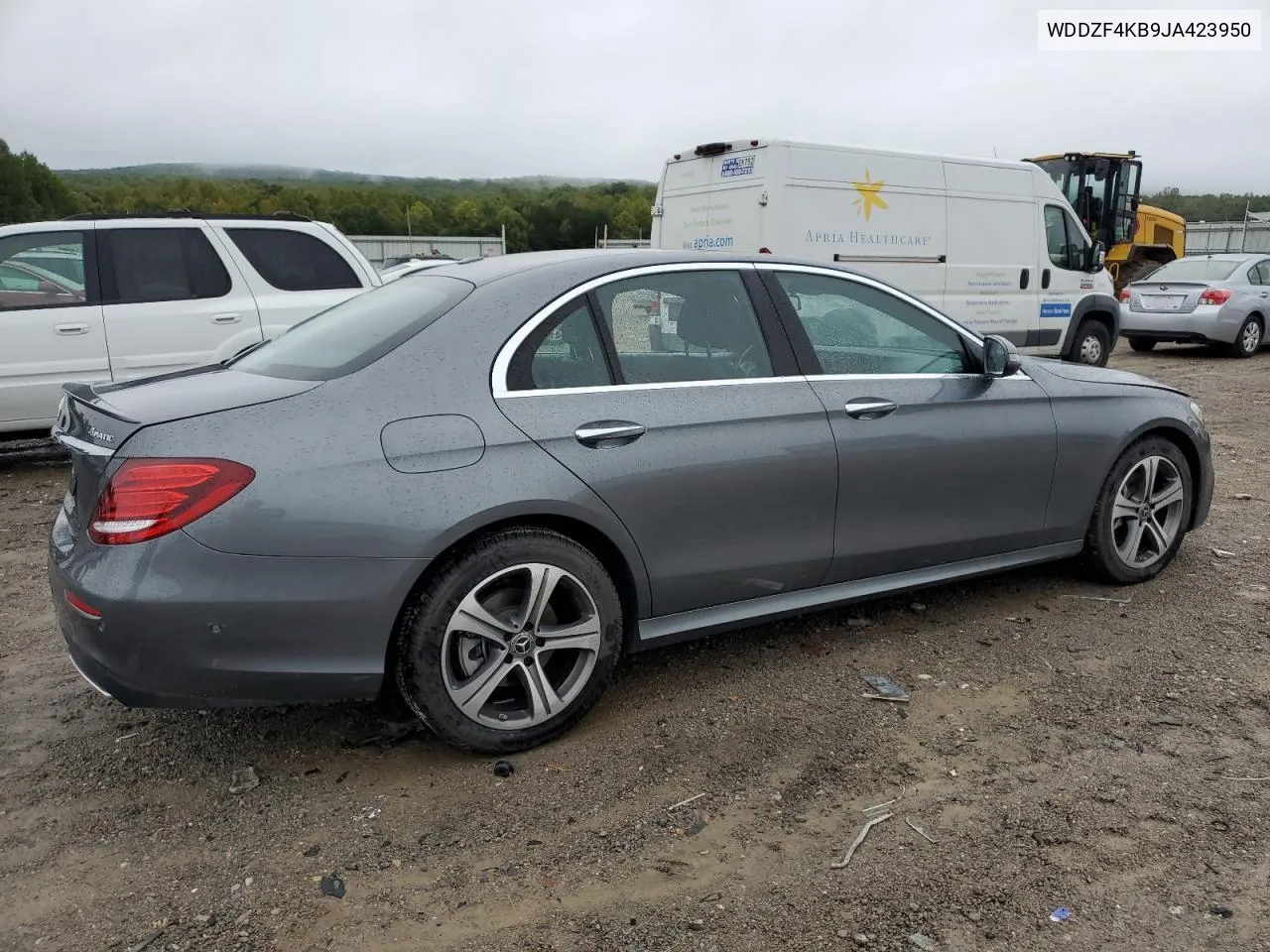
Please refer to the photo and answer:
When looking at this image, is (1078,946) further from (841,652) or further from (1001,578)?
(1001,578)

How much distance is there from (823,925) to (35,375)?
667 centimetres

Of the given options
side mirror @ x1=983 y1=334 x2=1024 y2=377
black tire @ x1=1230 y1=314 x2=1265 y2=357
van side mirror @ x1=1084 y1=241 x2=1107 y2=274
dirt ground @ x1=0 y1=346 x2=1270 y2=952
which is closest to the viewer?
dirt ground @ x1=0 y1=346 x2=1270 y2=952

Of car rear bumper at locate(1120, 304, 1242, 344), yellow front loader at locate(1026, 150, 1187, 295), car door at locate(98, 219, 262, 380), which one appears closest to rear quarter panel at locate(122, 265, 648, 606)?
car door at locate(98, 219, 262, 380)

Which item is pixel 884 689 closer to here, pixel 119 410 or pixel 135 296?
pixel 119 410

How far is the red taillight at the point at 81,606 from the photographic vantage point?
107 inches

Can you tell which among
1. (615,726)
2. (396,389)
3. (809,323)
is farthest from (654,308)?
(615,726)

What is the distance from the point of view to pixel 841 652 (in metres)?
3.94

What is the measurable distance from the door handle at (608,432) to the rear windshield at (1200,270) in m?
14.0

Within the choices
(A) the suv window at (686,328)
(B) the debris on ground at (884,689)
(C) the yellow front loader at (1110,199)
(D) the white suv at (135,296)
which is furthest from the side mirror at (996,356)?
(C) the yellow front loader at (1110,199)

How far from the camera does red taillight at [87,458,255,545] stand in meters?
2.67

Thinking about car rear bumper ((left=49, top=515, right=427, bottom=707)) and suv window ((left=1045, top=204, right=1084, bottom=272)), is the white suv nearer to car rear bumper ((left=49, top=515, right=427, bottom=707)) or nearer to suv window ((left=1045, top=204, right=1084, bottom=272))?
car rear bumper ((left=49, top=515, right=427, bottom=707))

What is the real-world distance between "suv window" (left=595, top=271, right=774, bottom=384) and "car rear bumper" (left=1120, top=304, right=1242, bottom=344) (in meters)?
12.0

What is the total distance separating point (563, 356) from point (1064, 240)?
1024 cm

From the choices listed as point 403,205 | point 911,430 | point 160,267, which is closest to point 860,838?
point 911,430
